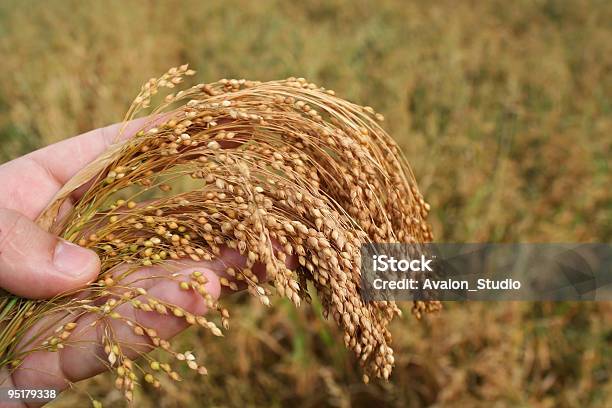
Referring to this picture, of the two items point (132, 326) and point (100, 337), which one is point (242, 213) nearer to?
point (132, 326)

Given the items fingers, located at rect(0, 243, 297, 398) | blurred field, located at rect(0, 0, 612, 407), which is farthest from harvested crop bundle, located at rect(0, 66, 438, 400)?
blurred field, located at rect(0, 0, 612, 407)

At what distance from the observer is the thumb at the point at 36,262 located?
172cm

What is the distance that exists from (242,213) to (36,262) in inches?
25.1

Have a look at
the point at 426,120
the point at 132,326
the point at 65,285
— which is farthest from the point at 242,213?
the point at 426,120

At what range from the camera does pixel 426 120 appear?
14.0 feet

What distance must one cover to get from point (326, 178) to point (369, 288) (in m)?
0.35

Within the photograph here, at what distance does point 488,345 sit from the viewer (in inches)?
114

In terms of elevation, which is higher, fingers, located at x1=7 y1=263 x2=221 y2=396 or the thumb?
the thumb

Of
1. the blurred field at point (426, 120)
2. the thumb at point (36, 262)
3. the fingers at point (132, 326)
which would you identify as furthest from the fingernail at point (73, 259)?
the blurred field at point (426, 120)

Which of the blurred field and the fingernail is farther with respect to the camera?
the blurred field

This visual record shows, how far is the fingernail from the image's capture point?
5.65 feet

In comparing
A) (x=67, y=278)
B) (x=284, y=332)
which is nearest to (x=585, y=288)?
(x=284, y=332)

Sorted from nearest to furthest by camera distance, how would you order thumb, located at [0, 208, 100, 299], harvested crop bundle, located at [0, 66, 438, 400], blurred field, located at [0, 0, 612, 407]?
harvested crop bundle, located at [0, 66, 438, 400] < thumb, located at [0, 208, 100, 299] < blurred field, located at [0, 0, 612, 407]

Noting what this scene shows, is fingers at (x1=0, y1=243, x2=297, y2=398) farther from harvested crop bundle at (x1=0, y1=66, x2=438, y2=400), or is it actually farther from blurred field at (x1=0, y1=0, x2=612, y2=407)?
blurred field at (x1=0, y1=0, x2=612, y2=407)
